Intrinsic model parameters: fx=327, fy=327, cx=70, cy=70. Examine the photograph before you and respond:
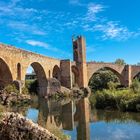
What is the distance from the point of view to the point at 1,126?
970 centimetres

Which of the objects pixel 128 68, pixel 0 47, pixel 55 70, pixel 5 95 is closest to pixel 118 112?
pixel 5 95

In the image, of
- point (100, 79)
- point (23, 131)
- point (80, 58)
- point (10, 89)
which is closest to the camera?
point (23, 131)

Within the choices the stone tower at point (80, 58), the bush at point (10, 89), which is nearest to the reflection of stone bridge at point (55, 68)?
the stone tower at point (80, 58)

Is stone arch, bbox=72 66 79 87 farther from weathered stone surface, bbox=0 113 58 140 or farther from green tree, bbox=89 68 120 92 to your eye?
weathered stone surface, bbox=0 113 58 140

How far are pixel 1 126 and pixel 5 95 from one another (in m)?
17.3

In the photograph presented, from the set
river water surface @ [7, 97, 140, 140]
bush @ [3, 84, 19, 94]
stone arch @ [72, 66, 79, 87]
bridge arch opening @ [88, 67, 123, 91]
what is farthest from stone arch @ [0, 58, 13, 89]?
bridge arch opening @ [88, 67, 123, 91]

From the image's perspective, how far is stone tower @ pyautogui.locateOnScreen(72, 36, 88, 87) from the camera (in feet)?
181

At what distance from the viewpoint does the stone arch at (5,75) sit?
31.8 metres

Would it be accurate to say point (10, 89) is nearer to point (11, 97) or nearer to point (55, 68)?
point (11, 97)

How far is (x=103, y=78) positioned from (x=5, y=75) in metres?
32.4

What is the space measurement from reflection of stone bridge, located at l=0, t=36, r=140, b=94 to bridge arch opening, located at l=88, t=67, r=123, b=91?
0.60 m

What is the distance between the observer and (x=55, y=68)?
5256 centimetres

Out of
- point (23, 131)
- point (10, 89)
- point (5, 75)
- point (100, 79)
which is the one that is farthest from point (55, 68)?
point (23, 131)

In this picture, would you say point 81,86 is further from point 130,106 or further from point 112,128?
point 112,128
